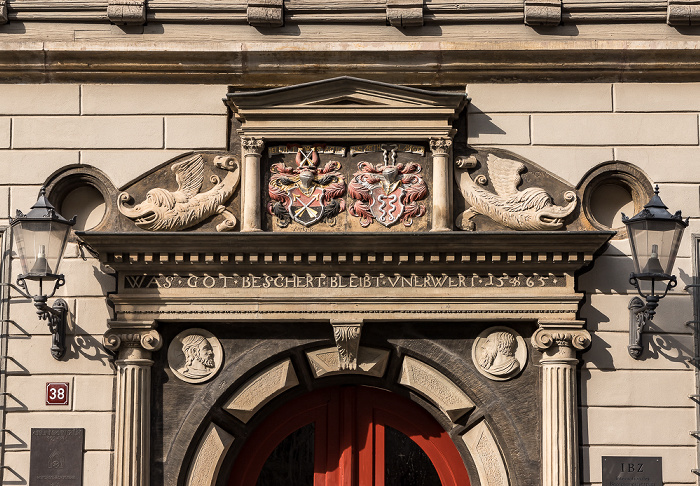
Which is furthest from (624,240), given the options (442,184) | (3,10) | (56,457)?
(3,10)

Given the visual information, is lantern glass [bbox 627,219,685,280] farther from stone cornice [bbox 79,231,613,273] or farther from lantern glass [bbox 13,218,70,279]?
lantern glass [bbox 13,218,70,279]

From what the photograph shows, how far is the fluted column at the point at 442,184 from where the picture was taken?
30.6 feet

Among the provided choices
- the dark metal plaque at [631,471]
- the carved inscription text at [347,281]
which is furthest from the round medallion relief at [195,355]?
the dark metal plaque at [631,471]

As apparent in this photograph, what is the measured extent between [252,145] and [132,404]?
94.1 inches

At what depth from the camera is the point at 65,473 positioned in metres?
9.18

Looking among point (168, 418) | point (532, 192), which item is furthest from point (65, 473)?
point (532, 192)

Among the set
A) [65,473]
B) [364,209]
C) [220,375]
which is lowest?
[65,473]

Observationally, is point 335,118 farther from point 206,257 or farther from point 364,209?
point 206,257

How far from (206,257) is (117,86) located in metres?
1.81

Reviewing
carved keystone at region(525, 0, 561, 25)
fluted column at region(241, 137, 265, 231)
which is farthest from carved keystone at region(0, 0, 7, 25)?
carved keystone at region(525, 0, 561, 25)

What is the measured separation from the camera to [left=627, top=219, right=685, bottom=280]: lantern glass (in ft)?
28.9

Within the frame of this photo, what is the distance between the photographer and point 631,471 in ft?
30.0

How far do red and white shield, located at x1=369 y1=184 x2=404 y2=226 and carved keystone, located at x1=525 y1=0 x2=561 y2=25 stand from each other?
1898 millimetres

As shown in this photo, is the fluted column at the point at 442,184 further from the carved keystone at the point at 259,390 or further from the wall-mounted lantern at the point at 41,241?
the wall-mounted lantern at the point at 41,241
